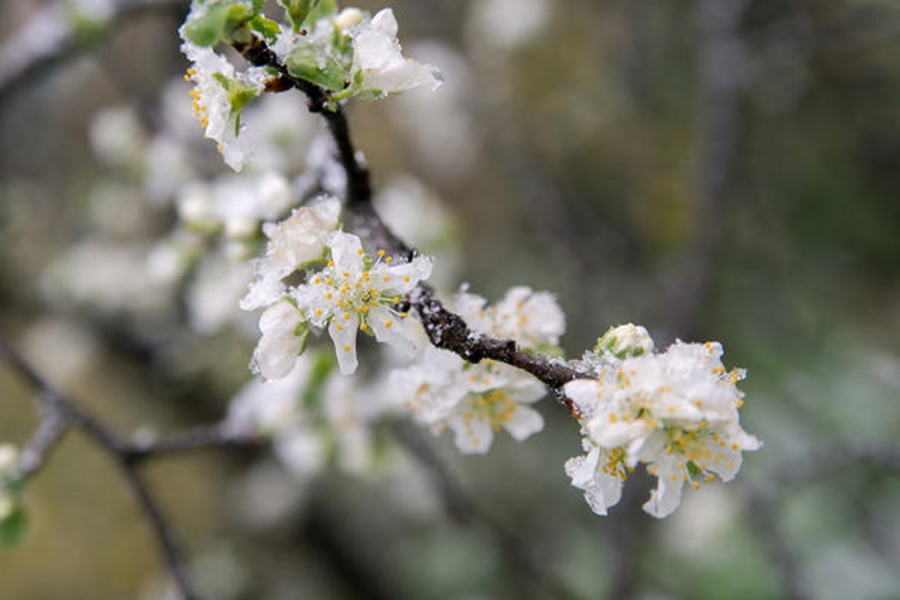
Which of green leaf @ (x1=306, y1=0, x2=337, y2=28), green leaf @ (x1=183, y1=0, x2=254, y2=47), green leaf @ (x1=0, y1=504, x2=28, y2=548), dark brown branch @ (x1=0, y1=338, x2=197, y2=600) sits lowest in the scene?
green leaf @ (x1=0, y1=504, x2=28, y2=548)

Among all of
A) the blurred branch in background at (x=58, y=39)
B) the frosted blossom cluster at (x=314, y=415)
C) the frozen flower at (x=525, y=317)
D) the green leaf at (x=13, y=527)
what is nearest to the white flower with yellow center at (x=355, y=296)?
the frozen flower at (x=525, y=317)

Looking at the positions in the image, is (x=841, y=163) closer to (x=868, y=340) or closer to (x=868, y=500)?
(x=868, y=340)

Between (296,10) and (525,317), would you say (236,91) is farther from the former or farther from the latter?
(525,317)

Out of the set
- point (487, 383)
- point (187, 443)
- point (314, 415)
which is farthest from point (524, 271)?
point (487, 383)

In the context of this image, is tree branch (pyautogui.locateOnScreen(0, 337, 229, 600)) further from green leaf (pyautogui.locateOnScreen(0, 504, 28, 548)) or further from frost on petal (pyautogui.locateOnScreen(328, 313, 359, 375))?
frost on petal (pyautogui.locateOnScreen(328, 313, 359, 375))

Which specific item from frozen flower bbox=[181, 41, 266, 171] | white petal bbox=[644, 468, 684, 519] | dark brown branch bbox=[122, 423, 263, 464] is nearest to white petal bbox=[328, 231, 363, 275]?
frozen flower bbox=[181, 41, 266, 171]

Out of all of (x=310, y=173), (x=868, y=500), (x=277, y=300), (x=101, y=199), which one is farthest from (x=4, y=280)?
(x=868, y=500)
